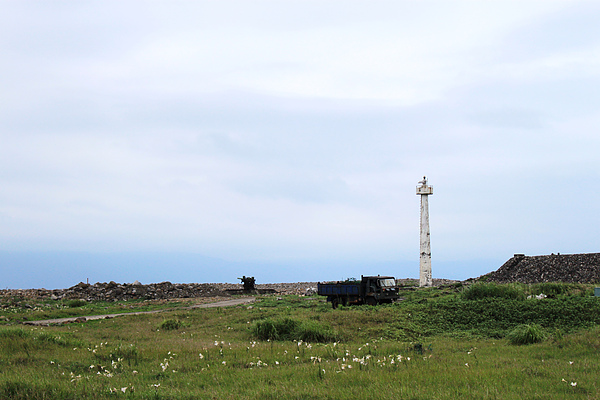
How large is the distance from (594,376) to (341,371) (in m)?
5.36

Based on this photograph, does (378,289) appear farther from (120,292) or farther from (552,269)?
(120,292)

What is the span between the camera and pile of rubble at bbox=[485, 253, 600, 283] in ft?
144

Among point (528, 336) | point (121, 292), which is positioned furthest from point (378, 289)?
point (121, 292)

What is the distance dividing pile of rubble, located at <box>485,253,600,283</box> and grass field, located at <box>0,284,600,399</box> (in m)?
25.2

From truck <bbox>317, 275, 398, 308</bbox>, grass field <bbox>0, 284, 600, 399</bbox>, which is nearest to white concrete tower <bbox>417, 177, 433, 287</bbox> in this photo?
truck <bbox>317, 275, 398, 308</bbox>

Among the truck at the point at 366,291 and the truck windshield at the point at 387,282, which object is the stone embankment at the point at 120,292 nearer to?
the truck at the point at 366,291

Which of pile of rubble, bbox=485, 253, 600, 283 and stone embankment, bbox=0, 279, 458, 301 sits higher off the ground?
pile of rubble, bbox=485, 253, 600, 283

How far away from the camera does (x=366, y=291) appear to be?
2986 centimetres

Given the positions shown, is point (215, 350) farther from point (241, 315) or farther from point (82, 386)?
point (241, 315)

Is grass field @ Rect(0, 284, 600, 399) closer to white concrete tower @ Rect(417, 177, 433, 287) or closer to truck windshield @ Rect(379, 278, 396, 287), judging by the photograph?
truck windshield @ Rect(379, 278, 396, 287)

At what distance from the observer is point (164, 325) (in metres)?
22.3

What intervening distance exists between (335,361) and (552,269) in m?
43.1

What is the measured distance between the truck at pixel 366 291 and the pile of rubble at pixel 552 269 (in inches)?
896

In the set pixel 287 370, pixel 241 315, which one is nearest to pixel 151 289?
pixel 241 315
